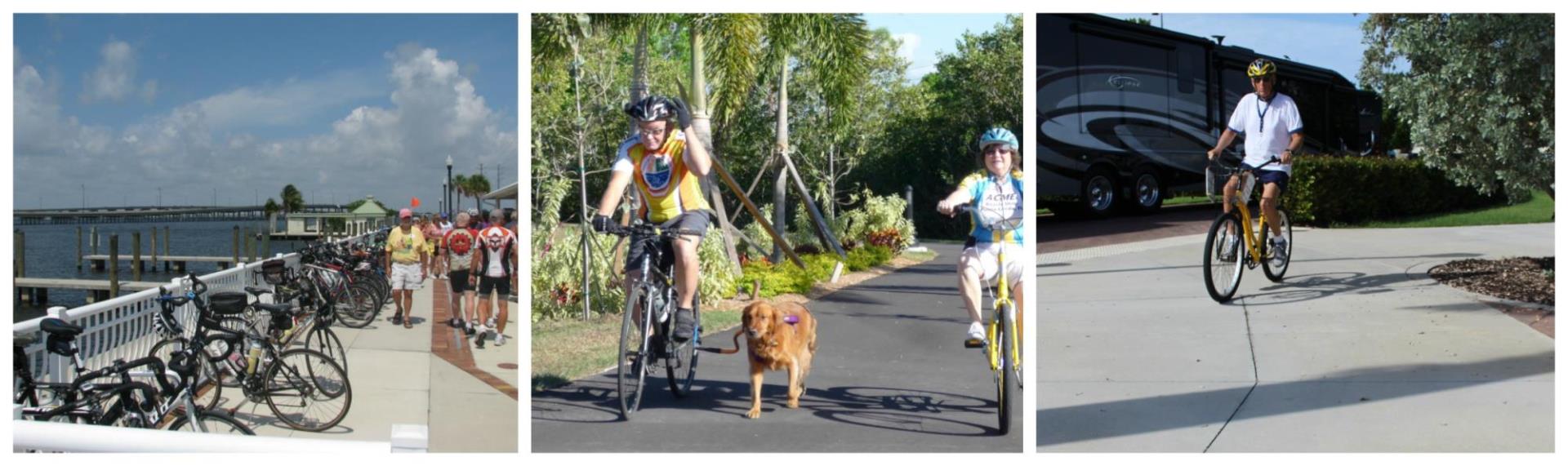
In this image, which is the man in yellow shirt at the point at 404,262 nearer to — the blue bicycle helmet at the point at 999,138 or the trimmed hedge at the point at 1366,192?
the blue bicycle helmet at the point at 999,138

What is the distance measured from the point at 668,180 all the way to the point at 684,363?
73 cm

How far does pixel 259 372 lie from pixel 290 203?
1.09 m

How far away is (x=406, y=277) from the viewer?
845cm

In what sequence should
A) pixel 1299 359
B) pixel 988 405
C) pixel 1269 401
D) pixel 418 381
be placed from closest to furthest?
1. pixel 988 405
2. pixel 1269 401
3. pixel 1299 359
4. pixel 418 381

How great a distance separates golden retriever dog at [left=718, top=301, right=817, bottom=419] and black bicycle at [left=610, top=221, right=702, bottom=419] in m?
0.24

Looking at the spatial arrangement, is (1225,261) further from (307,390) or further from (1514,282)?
(307,390)

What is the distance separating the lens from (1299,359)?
591 centimetres

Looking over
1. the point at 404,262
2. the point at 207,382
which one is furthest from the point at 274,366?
the point at 404,262

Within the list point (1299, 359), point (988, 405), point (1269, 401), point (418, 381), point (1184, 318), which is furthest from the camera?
point (418, 381)

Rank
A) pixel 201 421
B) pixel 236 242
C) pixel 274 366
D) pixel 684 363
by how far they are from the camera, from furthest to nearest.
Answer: pixel 236 242 → pixel 274 366 → pixel 201 421 → pixel 684 363

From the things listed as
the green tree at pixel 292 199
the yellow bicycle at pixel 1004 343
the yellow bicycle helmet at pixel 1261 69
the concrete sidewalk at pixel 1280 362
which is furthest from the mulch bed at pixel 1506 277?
the green tree at pixel 292 199

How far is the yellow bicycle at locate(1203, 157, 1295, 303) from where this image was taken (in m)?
6.54
